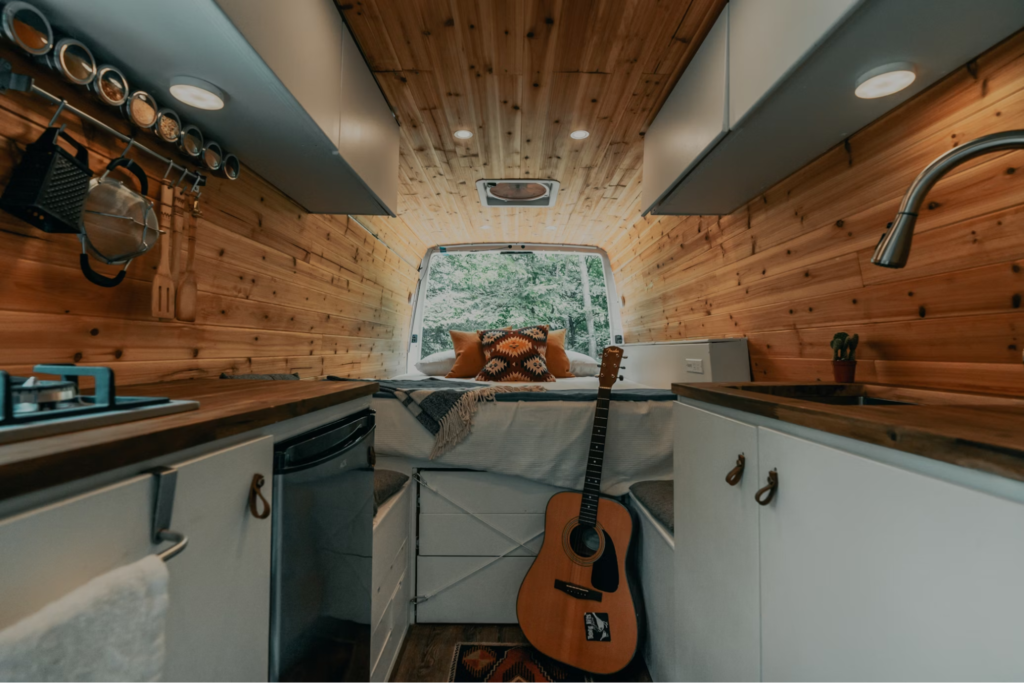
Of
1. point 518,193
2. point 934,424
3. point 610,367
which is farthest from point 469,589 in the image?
point 518,193

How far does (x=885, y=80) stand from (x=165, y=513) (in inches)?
66.2

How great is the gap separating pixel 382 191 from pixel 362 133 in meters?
0.29

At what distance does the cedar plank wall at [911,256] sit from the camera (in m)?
1.05

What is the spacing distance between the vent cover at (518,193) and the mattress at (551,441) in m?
1.81

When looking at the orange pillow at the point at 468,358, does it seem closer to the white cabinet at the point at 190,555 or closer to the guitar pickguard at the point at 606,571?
the guitar pickguard at the point at 606,571

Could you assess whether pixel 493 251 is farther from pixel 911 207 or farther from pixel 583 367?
pixel 911 207

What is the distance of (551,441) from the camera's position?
1977 mm

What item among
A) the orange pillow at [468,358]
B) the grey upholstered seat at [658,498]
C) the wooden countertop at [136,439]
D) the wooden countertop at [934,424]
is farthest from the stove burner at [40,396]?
the orange pillow at [468,358]

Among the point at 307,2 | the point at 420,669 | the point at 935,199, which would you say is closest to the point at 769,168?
the point at 935,199

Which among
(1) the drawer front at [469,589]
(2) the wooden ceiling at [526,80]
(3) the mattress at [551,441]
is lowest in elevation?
(1) the drawer front at [469,589]

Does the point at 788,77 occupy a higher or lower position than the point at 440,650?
higher

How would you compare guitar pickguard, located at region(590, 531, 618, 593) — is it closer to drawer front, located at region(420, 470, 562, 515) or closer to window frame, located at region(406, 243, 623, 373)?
drawer front, located at region(420, 470, 562, 515)

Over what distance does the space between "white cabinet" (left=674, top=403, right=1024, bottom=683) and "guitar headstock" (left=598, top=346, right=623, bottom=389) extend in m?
0.82

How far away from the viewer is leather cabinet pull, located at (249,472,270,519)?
76 centimetres
